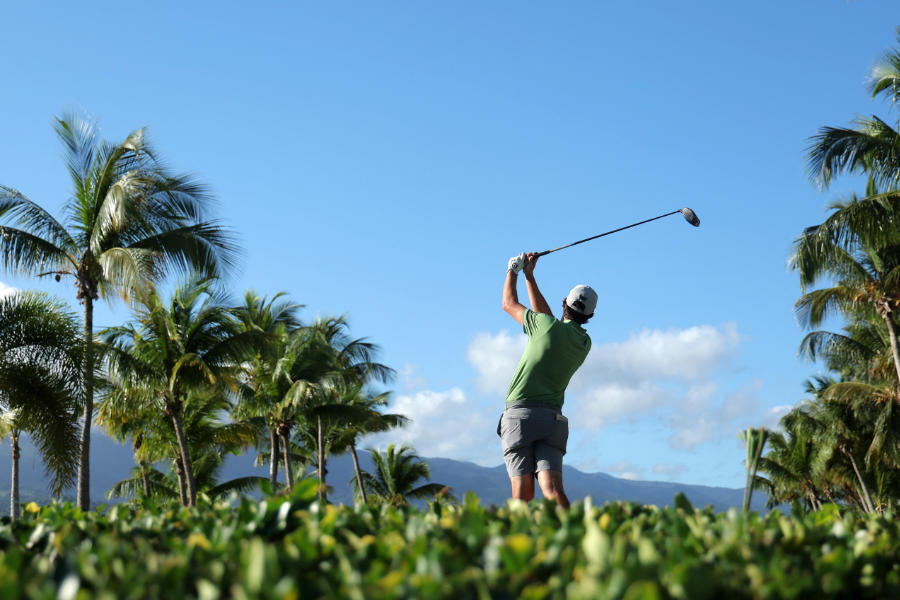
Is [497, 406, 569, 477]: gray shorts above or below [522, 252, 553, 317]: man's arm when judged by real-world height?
below

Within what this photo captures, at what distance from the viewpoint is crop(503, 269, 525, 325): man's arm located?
5.57 meters

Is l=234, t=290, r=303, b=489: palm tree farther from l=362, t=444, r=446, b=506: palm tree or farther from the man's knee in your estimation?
the man's knee

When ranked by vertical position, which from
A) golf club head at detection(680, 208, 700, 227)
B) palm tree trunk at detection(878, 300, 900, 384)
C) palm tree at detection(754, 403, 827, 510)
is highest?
palm tree trunk at detection(878, 300, 900, 384)

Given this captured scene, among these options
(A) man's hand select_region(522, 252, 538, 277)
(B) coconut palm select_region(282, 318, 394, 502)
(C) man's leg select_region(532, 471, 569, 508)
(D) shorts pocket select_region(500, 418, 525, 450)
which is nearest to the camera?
(C) man's leg select_region(532, 471, 569, 508)

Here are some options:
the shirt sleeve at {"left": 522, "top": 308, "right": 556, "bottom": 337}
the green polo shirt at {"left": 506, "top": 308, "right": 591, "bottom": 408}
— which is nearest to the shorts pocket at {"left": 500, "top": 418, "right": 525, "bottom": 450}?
the green polo shirt at {"left": 506, "top": 308, "right": 591, "bottom": 408}

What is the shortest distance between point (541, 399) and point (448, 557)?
353 centimetres

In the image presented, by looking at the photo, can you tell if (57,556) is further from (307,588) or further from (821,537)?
(821,537)

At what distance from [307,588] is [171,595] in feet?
0.86

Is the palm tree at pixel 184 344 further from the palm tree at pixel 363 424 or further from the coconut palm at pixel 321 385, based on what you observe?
the palm tree at pixel 363 424

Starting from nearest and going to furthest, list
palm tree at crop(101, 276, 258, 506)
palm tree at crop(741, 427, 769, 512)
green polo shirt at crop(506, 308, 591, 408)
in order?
palm tree at crop(741, 427, 769, 512)
green polo shirt at crop(506, 308, 591, 408)
palm tree at crop(101, 276, 258, 506)

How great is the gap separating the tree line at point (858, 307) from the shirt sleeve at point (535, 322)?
2047mm

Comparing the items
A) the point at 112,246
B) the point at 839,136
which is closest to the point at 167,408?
the point at 112,246

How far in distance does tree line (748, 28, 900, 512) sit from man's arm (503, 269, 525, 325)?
2.34 meters

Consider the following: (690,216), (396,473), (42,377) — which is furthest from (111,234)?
(396,473)
